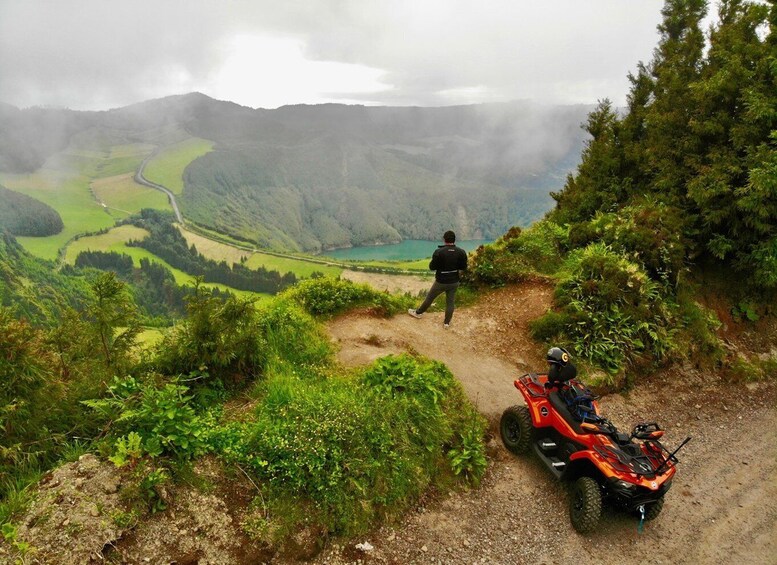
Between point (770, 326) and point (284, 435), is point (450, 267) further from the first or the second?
point (770, 326)

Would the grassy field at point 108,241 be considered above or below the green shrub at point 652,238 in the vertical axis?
below

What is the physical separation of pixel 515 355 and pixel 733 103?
9.79 meters

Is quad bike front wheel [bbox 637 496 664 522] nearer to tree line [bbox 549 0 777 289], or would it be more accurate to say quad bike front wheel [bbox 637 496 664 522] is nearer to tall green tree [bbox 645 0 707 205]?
tree line [bbox 549 0 777 289]

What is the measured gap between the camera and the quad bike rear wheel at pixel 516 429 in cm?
736

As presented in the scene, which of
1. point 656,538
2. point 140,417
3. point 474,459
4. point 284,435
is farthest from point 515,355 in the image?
point 140,417

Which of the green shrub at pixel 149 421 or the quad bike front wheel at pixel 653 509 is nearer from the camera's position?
the green shrub at pixel 149 421

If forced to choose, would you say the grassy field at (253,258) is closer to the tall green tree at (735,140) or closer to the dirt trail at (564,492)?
the tall green tree at (735,140)

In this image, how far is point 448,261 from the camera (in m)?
10.9

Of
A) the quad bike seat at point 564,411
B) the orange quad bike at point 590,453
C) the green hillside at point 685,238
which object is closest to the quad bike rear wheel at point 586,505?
the orange quad bike at point 590,453

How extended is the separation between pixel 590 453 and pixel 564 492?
124 centimetres

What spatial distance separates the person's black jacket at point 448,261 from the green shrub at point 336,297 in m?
2.01

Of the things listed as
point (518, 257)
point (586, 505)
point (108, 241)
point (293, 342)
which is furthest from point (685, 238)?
point (108, 241)

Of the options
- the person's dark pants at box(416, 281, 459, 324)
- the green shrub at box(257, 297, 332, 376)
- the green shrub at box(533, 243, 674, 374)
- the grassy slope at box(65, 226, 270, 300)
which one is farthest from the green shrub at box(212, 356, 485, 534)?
the grassy slope at box(65, 226, 270, 300)

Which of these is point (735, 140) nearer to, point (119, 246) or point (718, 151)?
point (718, 151)
